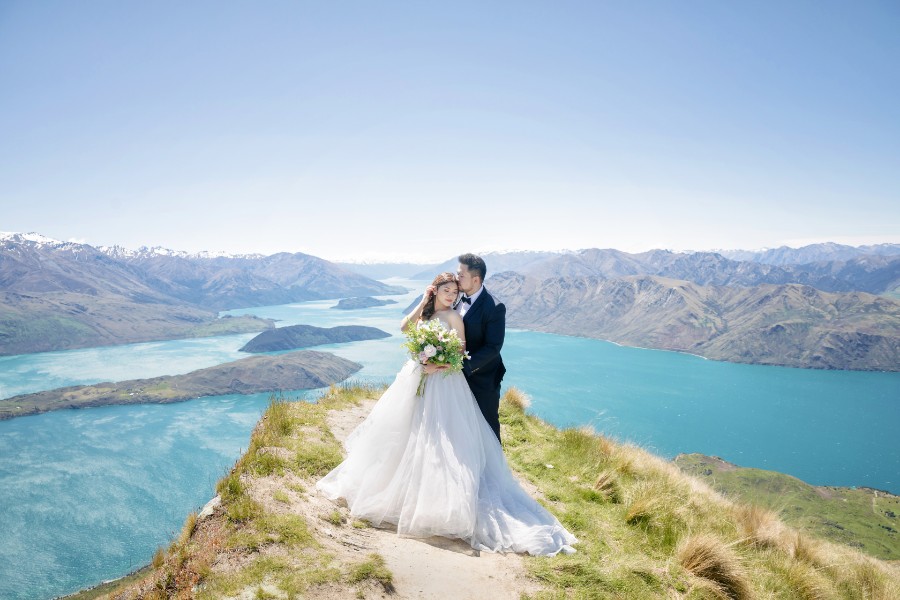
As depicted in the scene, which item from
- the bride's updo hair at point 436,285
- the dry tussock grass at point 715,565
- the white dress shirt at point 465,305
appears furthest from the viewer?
the white dress shirt at point 465,305

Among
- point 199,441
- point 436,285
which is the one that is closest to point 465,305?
point 436,285

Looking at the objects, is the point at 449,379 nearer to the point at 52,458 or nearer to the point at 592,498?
the point at 592,498

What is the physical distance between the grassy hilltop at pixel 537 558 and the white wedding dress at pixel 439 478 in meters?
0.29

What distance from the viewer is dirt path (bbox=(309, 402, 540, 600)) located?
4883mm

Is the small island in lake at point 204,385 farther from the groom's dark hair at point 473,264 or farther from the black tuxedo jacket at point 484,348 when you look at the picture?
the groom's dark hair at point 473,264

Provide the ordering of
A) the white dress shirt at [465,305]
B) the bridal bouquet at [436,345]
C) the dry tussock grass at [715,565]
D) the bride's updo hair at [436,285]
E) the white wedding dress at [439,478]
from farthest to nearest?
the white dress shirt at [465,305] → the bride's updo hair at [436,285] → the bridal bouquet at [436,345] → the white wedding dress at [439,478] → the dry tussock grass at [715,565]

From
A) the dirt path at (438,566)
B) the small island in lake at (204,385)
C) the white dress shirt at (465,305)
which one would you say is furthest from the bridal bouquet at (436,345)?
the small island in lake at (204,385)

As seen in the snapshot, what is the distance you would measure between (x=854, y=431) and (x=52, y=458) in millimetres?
224928

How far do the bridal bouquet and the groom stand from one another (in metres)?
0.51

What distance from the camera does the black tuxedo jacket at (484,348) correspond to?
7.35m

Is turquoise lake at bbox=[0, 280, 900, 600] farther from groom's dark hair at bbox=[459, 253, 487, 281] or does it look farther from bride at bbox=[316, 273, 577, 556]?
groom's dark hair at bbox=[459, 253, 487, 281]

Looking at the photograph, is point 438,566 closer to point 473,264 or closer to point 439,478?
point 439,478

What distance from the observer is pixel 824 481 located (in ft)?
337

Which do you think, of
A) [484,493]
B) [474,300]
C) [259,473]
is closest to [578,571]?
[484,493]
